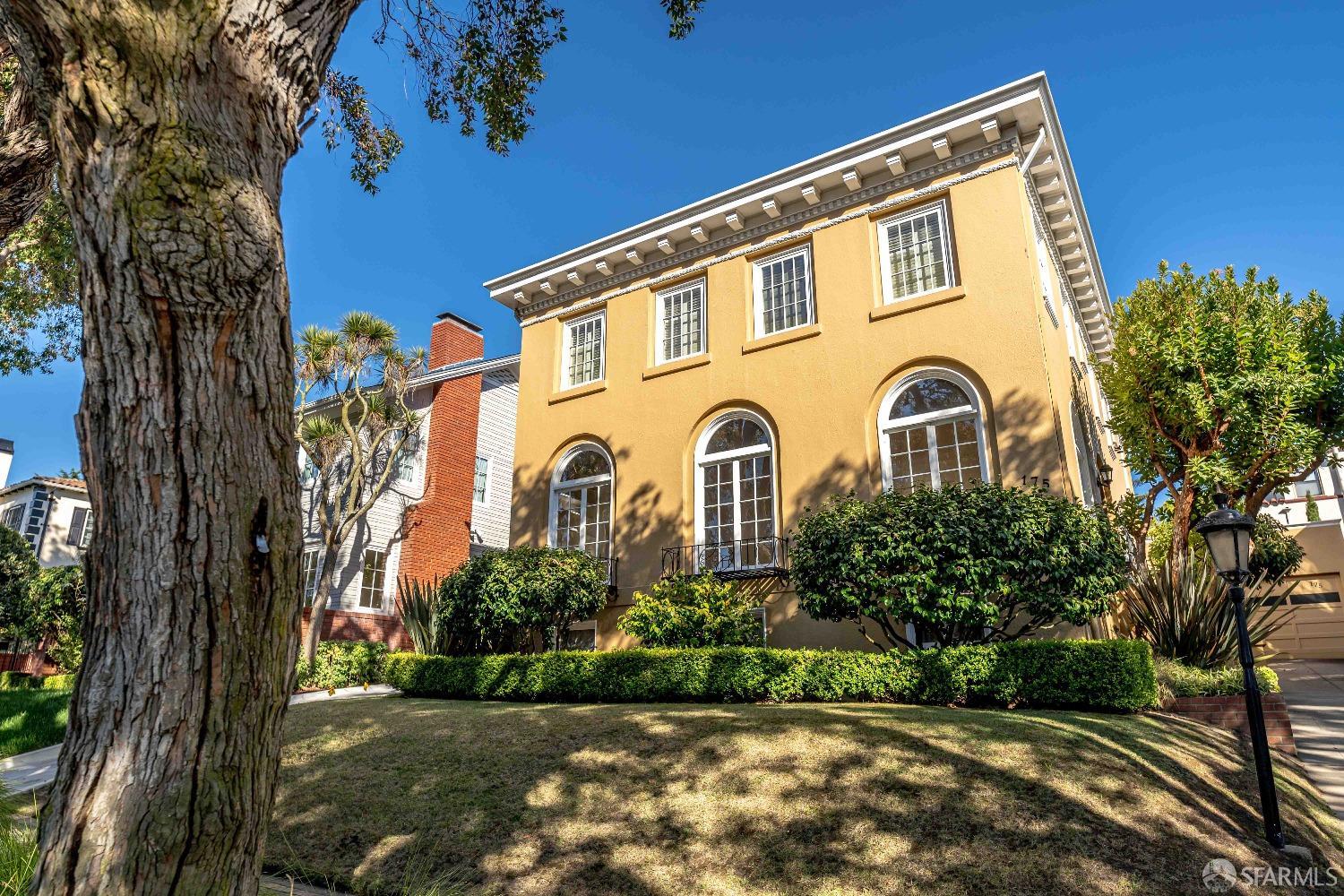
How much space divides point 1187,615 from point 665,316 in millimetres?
10276

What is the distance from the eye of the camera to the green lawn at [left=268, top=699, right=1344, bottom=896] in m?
5.07

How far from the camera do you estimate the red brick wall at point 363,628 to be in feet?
63.6

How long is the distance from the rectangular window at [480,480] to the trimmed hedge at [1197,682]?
17.5 m

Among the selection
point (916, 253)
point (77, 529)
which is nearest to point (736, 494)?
point (916, 253)

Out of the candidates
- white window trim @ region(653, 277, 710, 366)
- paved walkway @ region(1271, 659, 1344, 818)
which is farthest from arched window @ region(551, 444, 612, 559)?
paved walkway @ region(1271, 659, 1344, 818)

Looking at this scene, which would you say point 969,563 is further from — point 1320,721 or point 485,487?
point 485,487

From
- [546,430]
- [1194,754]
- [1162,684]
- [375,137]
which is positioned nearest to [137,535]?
[375,137]

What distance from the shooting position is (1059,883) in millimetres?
4746

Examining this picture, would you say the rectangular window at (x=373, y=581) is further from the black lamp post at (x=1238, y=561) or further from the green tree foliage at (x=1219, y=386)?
the black lamp post at (x=1238, y=561)

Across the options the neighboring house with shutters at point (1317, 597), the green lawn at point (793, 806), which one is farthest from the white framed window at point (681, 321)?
the neighboring house with shutters at point (1317, 597)

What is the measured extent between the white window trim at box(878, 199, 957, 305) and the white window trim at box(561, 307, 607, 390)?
5972mm

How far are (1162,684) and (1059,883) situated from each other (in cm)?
595

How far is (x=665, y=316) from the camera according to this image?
53.5ft

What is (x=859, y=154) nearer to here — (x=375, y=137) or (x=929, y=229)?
(x=929, y=229)
